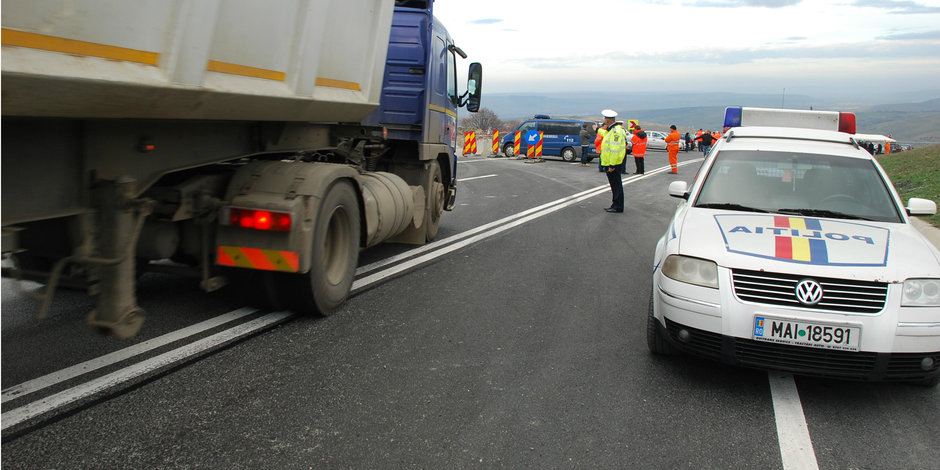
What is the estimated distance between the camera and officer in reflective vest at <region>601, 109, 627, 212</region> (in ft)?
Result: 39.9

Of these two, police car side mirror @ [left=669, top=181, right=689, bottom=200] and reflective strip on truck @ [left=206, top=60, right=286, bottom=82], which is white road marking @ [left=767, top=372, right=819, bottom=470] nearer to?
police car side mirror @ [left=669, top=181, right=689, bottom=200]

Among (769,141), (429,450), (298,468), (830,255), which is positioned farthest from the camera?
(769,141)

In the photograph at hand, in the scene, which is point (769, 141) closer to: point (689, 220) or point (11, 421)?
point (689, 220)

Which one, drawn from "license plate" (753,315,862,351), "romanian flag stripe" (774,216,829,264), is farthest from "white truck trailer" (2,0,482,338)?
"romanian flag stripe" (774,216,829,264)

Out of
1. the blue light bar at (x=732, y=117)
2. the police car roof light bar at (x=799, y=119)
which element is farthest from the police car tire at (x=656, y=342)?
the blue light bar at (x=732, y=117)

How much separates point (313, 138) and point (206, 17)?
7.79 feet

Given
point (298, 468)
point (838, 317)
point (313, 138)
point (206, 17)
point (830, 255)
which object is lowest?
point (298, 468)

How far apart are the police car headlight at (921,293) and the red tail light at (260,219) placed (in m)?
3.85

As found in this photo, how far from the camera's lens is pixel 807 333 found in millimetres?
3723

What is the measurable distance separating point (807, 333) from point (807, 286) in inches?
10.8

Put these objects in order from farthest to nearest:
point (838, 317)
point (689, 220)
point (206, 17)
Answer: point (689, 220) < point (838, 317) < point (206, 17)

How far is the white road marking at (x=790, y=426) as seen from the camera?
3.24 meters

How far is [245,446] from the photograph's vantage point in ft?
10.3

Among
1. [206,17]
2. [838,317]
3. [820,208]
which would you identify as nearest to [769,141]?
[820,208]
